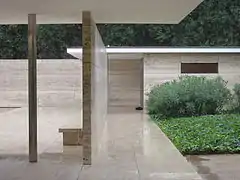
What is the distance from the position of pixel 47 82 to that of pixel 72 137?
1547cm

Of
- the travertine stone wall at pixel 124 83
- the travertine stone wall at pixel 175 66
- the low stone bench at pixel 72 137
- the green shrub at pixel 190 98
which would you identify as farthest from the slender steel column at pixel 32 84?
the travertine stone wall at pixel 124 83

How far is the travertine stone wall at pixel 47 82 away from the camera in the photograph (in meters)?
25.3

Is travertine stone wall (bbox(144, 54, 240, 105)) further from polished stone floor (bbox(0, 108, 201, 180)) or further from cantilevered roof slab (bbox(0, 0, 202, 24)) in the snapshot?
cantilevered roof slab (bbox(0, 0, 202, 24))

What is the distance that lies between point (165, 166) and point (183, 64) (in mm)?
12618

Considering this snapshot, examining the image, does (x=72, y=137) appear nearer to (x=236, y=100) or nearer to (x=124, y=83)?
(x=236, y=100)

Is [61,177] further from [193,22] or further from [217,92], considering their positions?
[193,22]

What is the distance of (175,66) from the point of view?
20.0 metres

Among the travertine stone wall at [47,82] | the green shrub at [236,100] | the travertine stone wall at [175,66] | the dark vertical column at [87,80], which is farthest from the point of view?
the travertine stone wall at [47,82]

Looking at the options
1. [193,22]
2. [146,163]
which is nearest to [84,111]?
[146,163]

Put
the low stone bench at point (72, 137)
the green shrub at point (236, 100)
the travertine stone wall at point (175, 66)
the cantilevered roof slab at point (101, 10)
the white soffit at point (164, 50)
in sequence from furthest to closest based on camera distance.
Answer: the travertine stone wall at point (175, 66) < the white soffit at point (164, 50) < the green shrub at point (236, 100) < the low stone bench at point (72, 137) < the cantilevered roof slab at point (101, 10)

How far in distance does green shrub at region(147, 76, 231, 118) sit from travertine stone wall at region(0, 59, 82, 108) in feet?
27.0

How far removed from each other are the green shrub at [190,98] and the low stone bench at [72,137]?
22.6ft

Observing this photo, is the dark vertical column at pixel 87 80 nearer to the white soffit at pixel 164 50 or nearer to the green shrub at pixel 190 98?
the green shrub at pixel 190 98

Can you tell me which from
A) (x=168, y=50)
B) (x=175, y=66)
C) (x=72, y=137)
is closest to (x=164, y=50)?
(x=168, y=50)
